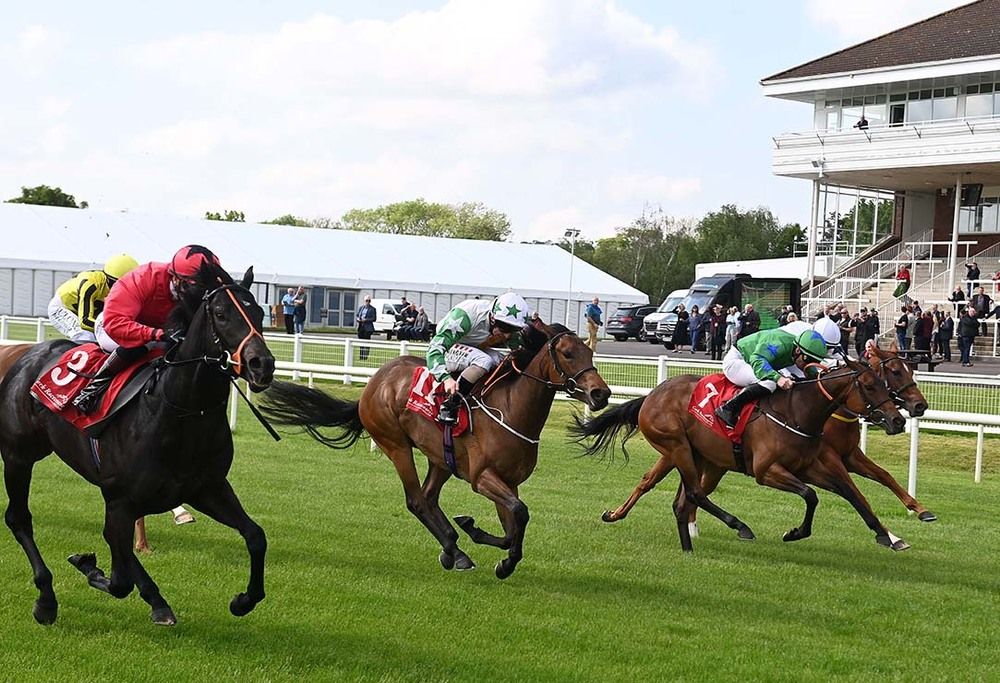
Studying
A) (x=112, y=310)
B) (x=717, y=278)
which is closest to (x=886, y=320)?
(x=717, y=278)

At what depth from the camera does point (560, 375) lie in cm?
706

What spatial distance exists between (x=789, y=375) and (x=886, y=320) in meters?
24.5

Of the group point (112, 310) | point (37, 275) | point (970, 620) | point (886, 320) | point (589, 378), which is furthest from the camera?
point (37, 275)

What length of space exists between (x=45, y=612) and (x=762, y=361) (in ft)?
16.8

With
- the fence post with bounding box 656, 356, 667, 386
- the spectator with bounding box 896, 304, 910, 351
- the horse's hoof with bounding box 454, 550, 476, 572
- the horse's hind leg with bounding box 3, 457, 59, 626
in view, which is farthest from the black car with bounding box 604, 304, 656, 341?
the horse's hind leg with bounding box 3, 457, 59, 626

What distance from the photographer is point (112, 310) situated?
5.62 m

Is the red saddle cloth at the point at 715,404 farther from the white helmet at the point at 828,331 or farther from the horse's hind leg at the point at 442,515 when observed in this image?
the horse's hind leg at the point at 442,515

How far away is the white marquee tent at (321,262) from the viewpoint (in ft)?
123

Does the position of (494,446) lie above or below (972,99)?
below

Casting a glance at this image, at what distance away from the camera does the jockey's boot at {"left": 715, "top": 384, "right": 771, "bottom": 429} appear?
8.77m

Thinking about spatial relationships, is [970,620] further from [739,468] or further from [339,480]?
[339,480]

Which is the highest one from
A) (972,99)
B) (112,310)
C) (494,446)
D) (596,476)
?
(972,99)

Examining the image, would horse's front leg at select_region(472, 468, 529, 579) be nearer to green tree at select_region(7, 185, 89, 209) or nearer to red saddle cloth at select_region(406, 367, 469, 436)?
red saddle cloth at select_region(406, 367, 469, 436)

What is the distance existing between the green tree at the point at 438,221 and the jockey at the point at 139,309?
79783 mm
